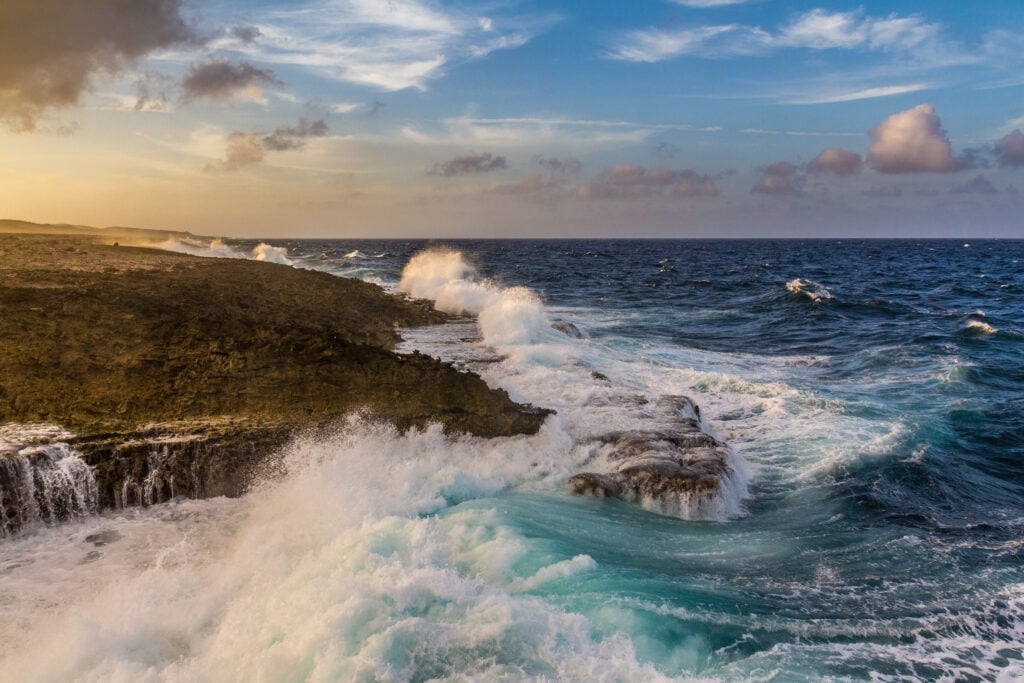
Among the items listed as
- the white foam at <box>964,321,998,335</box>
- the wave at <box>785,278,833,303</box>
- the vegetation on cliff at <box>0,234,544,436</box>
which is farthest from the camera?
the wave at <box>785,278,833,303</box>

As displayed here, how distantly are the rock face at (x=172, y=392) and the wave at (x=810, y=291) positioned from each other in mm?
29699

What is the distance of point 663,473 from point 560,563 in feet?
11.0

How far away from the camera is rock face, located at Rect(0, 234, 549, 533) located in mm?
9094

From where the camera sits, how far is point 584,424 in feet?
42.2

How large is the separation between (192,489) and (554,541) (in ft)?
17.8

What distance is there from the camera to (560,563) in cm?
773

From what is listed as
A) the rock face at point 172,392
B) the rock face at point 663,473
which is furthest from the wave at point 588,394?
the rock face at point 172,392

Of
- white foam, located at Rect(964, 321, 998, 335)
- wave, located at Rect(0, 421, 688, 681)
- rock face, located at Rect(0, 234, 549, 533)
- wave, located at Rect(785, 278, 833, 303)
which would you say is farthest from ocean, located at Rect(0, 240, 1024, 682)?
wave, located at Rect(785, 278, 833, 303)

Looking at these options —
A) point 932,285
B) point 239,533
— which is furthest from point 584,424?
point 932,285

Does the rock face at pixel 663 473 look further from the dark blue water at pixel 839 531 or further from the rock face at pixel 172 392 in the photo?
the rock face at pixel 172 392

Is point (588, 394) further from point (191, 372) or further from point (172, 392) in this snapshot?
point (172, 392)

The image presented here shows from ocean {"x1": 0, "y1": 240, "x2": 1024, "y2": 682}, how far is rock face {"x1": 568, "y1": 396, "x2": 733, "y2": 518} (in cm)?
21

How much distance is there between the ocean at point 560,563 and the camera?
239 inches

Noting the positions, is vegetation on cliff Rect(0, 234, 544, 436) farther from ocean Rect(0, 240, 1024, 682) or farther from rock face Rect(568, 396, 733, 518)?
rock face Rect(568, 396, 733, 518)
